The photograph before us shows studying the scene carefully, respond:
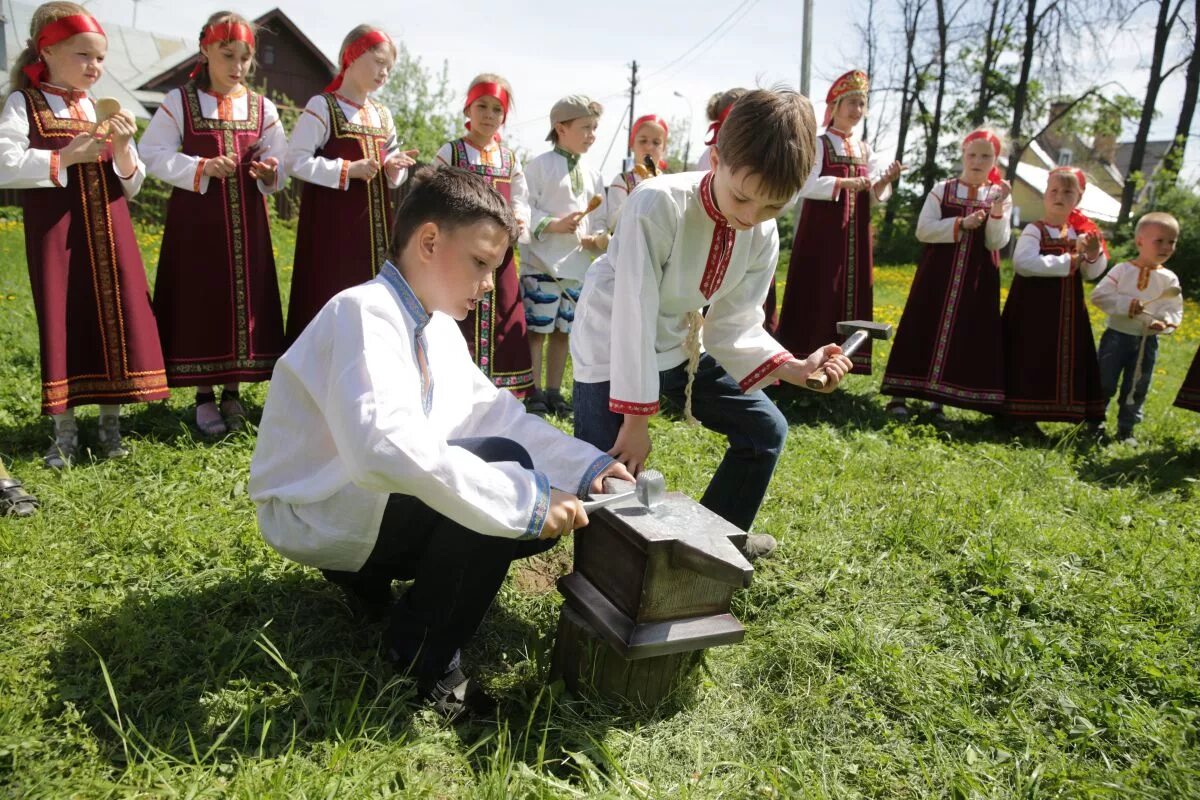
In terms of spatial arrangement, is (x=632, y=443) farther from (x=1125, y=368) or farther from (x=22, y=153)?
(x=1125, y=368)

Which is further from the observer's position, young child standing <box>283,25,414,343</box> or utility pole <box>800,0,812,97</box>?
utility pole <box>800,0,812,97</box>

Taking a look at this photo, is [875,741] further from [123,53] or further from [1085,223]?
[123,53]

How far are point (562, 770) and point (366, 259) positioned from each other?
3.23 meters

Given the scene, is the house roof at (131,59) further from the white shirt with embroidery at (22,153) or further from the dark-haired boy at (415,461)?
the dark-haired boy at (415,461)

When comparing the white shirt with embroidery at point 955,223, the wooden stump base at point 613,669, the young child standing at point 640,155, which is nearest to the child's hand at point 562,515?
the wooden stump base at point 613,669

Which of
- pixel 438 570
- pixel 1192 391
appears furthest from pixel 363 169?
pixel 1192 391

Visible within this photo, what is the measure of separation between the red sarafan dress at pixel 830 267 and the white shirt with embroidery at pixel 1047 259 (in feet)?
3.17

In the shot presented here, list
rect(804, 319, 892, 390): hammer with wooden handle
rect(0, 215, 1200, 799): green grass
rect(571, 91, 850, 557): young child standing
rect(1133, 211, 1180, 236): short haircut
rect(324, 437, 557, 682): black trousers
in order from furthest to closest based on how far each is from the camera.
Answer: rect(1133, 211, 1180, 236): short haircut
rect(804, 319, 892, 390): hammer with wooden handle
rect(571, 91, 850, 557): young child standing
rect(324, 437, 557, 682): black trousers
rect(0, 215, 1200, 799): green grass

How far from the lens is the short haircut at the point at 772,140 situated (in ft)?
7.73

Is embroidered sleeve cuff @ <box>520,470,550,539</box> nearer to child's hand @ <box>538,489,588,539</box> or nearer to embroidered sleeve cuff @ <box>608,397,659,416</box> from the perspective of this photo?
child's hand @ <box>538,489,588,539</box>

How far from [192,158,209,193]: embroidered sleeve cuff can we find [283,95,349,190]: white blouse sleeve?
44 centimetres

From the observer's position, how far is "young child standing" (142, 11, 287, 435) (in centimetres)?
410

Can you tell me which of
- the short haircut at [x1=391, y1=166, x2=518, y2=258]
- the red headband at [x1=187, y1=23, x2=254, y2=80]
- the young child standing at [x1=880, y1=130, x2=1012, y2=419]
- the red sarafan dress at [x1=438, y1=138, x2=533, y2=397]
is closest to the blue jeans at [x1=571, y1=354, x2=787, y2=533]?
the short haircut at [x1=391, y1=166, x2=518, y2=258]

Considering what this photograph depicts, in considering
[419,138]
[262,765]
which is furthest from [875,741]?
[419,138]
